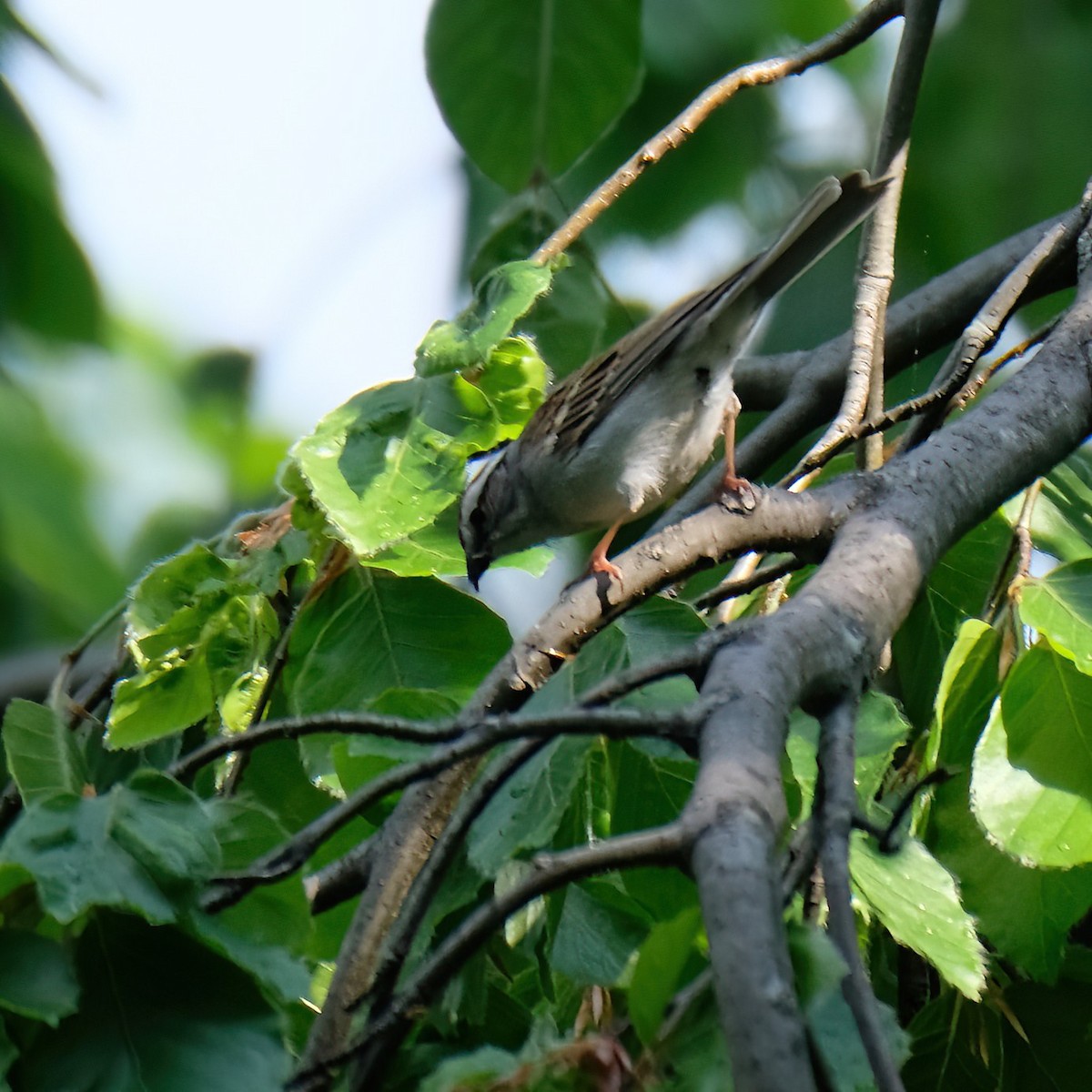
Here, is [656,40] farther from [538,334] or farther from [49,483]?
[49,483]

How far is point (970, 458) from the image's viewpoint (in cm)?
160

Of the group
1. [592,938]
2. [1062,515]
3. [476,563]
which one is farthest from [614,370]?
[592,938]

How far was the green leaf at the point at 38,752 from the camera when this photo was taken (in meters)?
1.37

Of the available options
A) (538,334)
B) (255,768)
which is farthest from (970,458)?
(538,334)

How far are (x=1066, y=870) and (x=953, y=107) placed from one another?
7.12ft

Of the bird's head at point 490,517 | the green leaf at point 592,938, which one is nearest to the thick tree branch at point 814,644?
the green leaf at point 592,938

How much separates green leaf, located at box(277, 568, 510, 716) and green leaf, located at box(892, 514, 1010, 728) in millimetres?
744

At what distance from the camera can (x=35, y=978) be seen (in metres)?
1.00

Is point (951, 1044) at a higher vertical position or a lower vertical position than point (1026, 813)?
Result: lower

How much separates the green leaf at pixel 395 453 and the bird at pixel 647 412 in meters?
0.55


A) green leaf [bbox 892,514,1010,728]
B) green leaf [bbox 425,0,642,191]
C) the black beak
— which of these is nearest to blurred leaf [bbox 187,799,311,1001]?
green leaf [bbox 892,514,1010,728]

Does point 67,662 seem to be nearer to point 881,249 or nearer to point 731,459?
point 731,459

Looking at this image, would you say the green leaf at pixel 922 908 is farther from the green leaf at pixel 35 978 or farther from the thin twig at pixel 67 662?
the thin twig at pixel 67 662

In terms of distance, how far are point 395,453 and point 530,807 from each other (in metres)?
0.53
